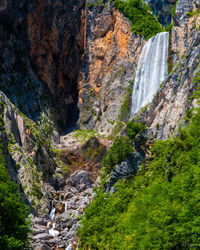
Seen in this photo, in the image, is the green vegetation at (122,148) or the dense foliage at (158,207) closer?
the dense foliage at (158,207)

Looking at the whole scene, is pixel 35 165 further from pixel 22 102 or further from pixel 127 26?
pixel 127 26

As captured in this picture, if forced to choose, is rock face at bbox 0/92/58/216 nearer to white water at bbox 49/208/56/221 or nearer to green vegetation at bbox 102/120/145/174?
white water at bbox 49/208/56/221

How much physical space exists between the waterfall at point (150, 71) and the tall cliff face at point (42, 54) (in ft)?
51.8

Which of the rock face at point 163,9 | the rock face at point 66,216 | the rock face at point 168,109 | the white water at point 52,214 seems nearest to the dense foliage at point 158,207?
the rock face at point 168,109

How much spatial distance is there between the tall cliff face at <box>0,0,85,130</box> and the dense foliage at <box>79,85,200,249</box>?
2765 centimetres

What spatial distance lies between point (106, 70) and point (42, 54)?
13064 millimetres

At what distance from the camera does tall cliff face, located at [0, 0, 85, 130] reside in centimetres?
5294

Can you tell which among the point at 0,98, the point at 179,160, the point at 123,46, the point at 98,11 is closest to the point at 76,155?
the point at 0,98

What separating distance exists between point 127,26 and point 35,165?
37100mm

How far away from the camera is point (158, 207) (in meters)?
17.2

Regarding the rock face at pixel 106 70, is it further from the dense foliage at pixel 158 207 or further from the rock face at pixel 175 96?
the dense foliage at pixel 158 207

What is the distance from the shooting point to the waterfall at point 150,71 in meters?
50.8

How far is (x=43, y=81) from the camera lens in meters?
59.3

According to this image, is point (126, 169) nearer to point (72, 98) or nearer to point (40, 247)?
point (40, 247)
